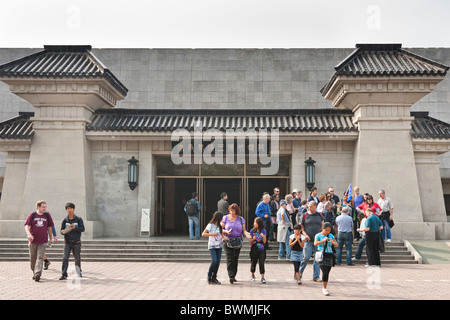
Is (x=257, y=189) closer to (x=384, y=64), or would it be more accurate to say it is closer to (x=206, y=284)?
(x=384, y=64)

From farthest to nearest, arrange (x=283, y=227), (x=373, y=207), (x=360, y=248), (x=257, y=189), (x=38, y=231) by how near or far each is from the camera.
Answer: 1. (x=257, y=189)
2. (x=373, y=207)
3. (x=360, y=248)
4. (x=283, y=227)
5. (x=38, y=231)

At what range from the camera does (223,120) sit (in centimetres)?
1823

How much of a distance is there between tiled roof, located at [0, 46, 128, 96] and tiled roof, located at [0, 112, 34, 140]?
2.10 metres

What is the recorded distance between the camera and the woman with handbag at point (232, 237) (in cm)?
1034

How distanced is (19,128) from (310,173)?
35.5 ft

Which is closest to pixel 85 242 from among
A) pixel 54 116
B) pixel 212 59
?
Result: pixel 54 116

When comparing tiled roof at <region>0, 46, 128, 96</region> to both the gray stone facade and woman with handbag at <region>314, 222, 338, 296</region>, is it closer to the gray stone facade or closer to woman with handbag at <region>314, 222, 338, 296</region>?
the gray stone facade

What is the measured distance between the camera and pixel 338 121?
17.8 metres

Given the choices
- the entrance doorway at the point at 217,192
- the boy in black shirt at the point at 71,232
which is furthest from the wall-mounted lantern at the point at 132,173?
the boy in black shirt at the point at 71,232

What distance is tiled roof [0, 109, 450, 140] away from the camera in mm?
17234

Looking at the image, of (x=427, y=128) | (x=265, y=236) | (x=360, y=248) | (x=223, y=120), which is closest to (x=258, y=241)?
(x=265, y=236)

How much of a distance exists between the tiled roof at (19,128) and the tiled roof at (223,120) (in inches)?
89.8

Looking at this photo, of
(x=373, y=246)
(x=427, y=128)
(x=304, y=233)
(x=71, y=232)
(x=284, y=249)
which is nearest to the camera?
(x=304, y=233)

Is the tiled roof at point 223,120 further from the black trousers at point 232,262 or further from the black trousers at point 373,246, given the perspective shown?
the black trousers at point 232,262
